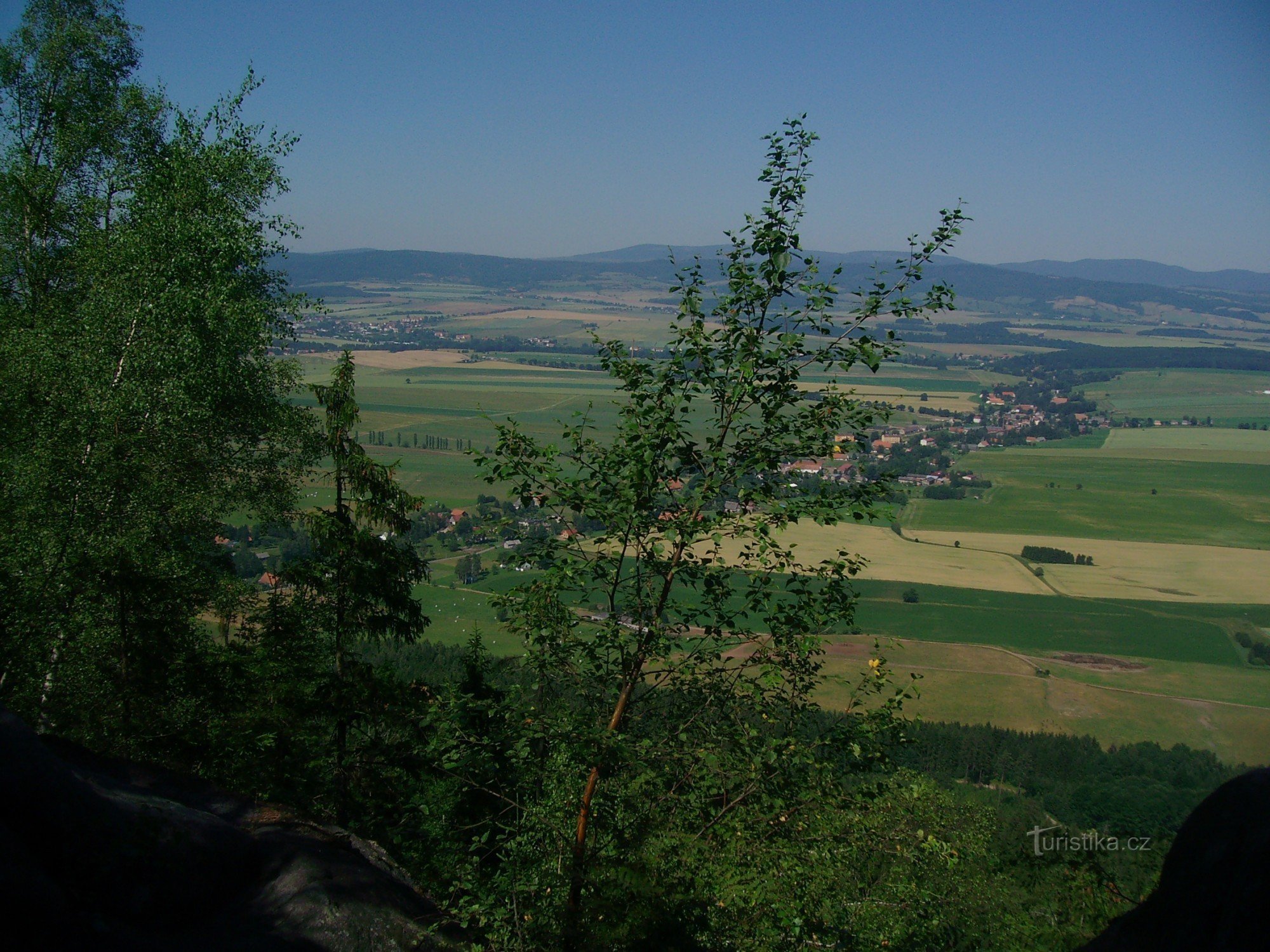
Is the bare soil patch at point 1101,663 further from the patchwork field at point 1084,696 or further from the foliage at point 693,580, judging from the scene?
the foliage at point 693,580

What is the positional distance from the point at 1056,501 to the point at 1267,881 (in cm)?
7723

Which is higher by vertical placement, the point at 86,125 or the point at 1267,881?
the point at 86,125

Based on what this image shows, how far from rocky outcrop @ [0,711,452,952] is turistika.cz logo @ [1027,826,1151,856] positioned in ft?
39.1

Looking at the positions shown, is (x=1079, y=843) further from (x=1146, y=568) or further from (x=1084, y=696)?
(x=1146, y=568)

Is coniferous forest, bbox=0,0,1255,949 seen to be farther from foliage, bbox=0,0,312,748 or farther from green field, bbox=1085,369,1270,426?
green field, bbox=1085,369,1270,426

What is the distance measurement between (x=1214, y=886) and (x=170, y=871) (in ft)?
22.7

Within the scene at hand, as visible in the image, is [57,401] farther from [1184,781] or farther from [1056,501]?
[1056,501]

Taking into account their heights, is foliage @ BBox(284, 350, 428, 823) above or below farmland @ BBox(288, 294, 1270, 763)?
above

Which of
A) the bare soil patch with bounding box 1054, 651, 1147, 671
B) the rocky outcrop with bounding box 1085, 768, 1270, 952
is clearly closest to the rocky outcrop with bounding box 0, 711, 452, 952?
the rocky outcrop with bounding box 1085, 768, 1270, 952

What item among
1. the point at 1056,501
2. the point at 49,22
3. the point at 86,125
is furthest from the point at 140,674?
the point at 1056,501

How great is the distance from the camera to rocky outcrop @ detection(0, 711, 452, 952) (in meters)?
4.92

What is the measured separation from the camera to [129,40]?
17.4 m

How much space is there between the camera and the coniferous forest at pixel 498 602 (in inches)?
249

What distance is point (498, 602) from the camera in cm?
644
